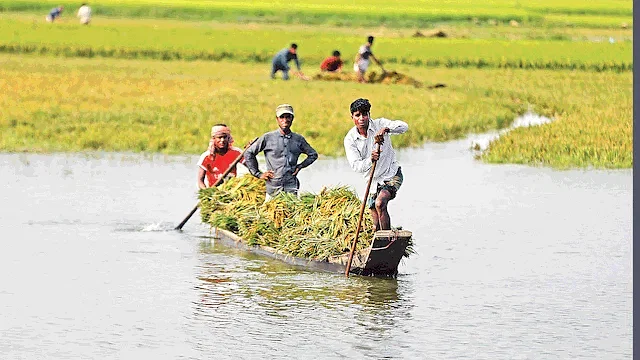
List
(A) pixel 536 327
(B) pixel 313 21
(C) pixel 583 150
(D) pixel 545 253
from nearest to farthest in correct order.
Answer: (A) pixel 536 327, (D) pixel 545 253, (C) pixel 583 150, (B) pixel 313 21

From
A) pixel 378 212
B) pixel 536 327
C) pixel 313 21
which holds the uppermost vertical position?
pixel 313 21

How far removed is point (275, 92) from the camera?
3139 centimetres

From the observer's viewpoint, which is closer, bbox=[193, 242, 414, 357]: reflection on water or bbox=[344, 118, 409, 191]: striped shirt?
bbox=[193, 242, 414, 357]: reflection on water

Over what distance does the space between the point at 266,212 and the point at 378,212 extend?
5.78 feet

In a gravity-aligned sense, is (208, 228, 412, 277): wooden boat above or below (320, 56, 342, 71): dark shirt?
below

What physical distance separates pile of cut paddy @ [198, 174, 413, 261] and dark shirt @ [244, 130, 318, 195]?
0.81ft

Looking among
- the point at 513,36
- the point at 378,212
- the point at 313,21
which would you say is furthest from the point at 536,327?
the point at 313,21

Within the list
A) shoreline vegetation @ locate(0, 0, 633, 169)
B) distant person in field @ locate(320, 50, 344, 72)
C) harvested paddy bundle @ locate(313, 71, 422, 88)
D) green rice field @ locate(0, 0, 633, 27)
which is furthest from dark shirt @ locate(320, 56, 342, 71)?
green rice field @ locate(0, 0, 633, 27)

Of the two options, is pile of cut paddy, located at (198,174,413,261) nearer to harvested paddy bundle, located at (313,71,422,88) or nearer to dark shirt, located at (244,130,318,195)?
dark shirt, located at (244,130,318,195)

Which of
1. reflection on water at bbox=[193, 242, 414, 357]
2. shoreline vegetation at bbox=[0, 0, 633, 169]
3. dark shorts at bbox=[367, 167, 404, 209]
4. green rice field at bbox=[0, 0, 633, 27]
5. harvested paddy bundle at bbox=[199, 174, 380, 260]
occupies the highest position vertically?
green rice field at bbox=[0, 0, 633, 27]

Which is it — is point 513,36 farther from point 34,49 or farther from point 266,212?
point 266,212

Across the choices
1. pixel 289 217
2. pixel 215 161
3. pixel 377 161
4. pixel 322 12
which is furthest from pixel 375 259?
pixel 322 12

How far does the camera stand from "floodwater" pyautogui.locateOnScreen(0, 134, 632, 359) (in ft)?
32.4

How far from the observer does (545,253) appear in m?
14.2
